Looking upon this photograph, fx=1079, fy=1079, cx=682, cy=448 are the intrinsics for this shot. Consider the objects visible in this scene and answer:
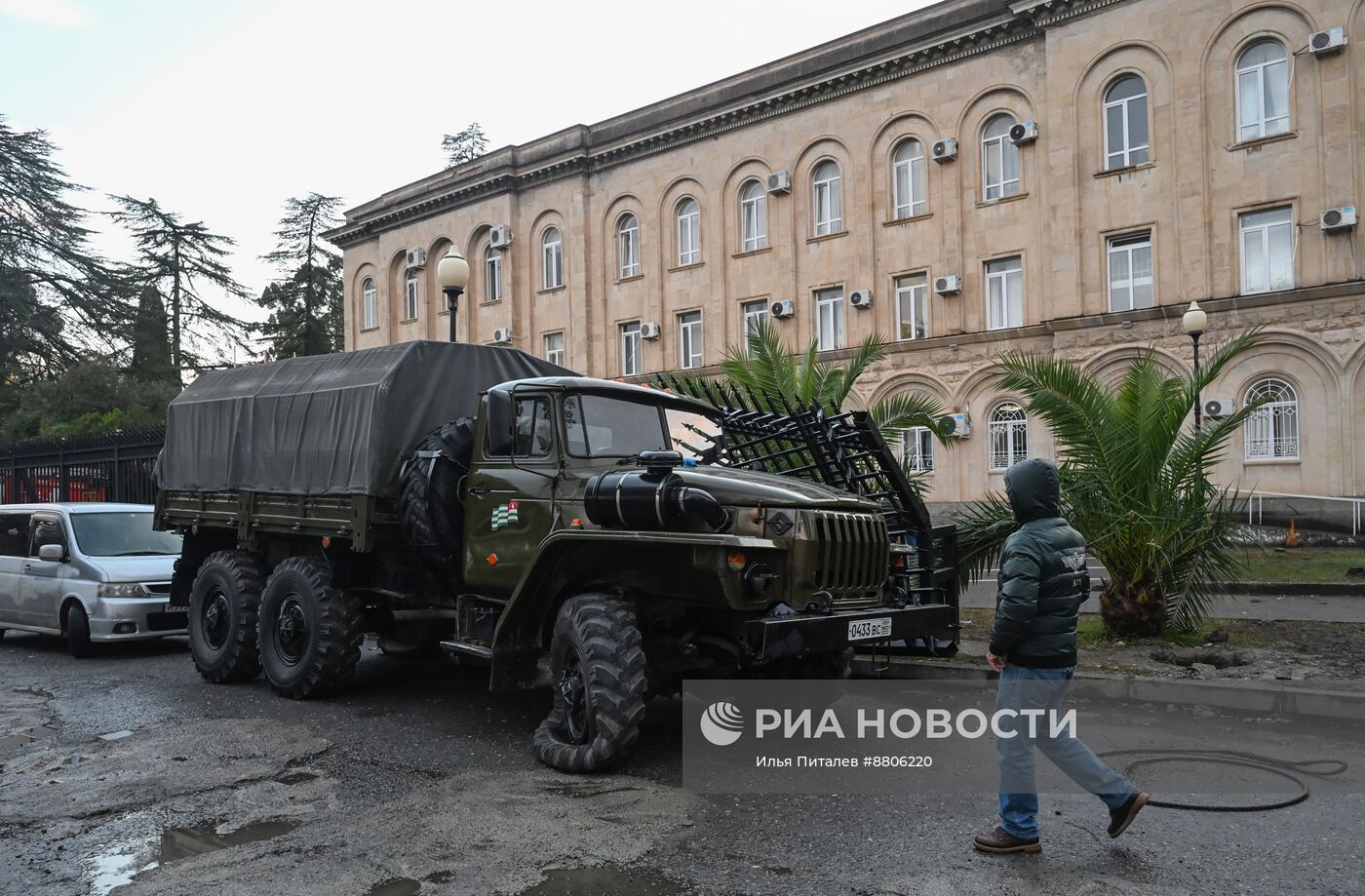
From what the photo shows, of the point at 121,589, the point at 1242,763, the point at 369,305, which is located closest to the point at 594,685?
the point at 1242,763

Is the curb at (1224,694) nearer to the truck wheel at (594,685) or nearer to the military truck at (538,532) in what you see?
the military truck at (538,532)

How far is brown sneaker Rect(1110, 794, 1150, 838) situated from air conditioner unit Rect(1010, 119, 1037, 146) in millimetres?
25912

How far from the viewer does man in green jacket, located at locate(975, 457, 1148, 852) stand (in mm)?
5117

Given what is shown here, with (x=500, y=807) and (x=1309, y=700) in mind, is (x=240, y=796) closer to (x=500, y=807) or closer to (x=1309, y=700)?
(x=500, y=807)

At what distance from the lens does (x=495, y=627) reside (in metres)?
7.66

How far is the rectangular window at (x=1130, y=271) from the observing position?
87.7 ft

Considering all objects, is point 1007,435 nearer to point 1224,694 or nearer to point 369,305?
point 1224,694

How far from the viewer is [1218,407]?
80.2ft

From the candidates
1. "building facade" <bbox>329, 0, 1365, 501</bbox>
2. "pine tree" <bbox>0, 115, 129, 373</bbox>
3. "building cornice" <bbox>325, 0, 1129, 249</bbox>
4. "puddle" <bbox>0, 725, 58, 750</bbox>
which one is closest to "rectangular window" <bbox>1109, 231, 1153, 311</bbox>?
"building facade" <bbox>329, 0, 1365, 501</bbox>

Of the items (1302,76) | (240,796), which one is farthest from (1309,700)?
(1302,76)

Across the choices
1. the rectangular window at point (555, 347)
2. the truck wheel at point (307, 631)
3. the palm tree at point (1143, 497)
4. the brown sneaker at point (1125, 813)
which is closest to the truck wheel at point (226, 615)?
the truck wheel at point (307, 631)

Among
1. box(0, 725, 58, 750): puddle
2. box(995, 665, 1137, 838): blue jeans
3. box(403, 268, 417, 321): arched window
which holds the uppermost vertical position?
box(403, 268, 417, 321): arched window

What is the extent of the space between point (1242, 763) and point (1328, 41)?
22.9 m

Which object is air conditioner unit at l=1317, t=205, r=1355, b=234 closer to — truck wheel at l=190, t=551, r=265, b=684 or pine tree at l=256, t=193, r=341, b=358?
truck wheel at l=190, t=551, r=265, b=684
